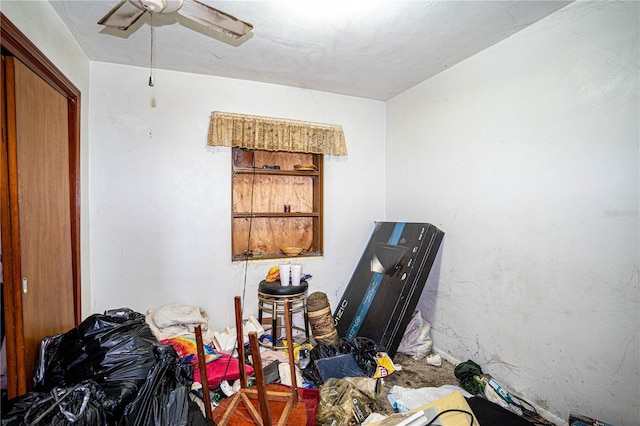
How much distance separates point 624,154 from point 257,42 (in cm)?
230

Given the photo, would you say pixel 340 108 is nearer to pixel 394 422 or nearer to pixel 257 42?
pixel 257 42

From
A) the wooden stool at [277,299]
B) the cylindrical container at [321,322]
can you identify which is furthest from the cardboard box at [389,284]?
the wooden stool at [277,299]

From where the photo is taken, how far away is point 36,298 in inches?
65.4

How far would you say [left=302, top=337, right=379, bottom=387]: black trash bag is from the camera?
2246 millimetres

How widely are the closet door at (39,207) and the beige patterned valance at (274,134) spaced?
109 centimetres

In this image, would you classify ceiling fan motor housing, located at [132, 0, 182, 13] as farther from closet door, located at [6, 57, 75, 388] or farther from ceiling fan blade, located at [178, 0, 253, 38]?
closet door, located at [6, 57, 75, 388]

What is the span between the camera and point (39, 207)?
1.71 metres

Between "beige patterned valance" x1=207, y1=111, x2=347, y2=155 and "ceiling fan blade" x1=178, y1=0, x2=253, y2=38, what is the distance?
1.26 metres

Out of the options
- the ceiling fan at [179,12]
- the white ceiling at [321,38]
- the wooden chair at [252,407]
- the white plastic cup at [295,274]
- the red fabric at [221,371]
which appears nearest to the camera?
the ceiling fan at [179,12]

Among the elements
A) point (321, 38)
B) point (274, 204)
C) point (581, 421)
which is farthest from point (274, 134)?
point (581, 421)

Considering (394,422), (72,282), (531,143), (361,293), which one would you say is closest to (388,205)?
(361,293)

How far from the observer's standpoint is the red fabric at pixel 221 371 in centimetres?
209

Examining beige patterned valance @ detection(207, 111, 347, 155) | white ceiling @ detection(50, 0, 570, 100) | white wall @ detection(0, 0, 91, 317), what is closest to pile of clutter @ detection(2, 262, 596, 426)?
white wall @ detection(0, 0, 91, 317)

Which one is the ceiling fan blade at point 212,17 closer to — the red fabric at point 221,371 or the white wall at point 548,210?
the white wall at point 548,210
